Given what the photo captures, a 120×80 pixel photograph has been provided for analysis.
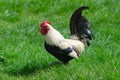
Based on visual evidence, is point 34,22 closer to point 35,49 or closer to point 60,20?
point 60,20

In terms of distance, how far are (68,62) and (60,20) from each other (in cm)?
281

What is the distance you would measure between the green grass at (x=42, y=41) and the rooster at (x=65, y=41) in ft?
0.71

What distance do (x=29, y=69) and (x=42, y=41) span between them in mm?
1416

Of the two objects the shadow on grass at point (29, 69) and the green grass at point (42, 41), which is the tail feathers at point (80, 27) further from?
the shadow on grass at point (29, 69)

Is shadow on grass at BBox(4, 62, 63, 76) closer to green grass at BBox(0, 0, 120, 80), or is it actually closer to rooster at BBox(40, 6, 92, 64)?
green grass at BBox(0, 0, 120, 80)

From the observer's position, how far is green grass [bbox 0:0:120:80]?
5824 mm

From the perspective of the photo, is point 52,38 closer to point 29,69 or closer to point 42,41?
point 29,69

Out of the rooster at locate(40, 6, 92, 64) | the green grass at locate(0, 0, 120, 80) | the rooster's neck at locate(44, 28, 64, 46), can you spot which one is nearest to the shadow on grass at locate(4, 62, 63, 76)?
the green grass at locate(0, 0, 120, 80)

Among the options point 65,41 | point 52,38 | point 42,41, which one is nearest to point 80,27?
point 65,41

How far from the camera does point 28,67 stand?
618 centimetres

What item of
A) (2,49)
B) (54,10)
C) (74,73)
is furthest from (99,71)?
(54,10)

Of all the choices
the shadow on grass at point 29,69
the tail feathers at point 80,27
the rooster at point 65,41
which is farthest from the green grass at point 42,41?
the tail feathers at point 80,27

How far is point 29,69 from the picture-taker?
614 cm

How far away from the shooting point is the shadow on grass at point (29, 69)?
6.05 meters
